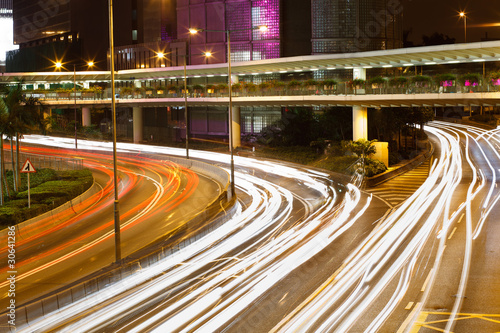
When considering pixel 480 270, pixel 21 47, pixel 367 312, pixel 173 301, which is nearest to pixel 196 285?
pixel 173 301

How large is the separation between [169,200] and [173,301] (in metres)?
19.3

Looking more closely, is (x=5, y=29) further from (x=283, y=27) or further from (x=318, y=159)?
(x=318, y=159)

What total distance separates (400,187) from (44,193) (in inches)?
866

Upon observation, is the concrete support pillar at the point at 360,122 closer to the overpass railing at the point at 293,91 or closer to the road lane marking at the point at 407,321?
the overpass railing at the point at 293,91

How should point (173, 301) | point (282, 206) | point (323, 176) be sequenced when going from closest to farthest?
point (173, 301), point (282, 206), point (323, 176)

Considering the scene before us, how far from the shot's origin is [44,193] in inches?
1309

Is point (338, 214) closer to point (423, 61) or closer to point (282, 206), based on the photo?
point (282, 206)

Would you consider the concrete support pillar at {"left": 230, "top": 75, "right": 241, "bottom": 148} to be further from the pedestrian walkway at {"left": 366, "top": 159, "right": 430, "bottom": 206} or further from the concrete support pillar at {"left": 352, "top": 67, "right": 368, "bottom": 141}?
the pedestrian walkway at {"left": 366, "top": 159, "right": 430, "bottom": 206}

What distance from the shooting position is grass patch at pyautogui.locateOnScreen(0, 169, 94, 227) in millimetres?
28458

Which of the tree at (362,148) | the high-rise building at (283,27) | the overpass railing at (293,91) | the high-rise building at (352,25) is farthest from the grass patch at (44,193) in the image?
the high-rise building at (352,25)

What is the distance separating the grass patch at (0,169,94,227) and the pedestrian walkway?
59.5 ft

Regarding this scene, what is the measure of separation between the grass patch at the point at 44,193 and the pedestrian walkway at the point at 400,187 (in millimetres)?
18142

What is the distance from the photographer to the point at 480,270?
61.0 feet

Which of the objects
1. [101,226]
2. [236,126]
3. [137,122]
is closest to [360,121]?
[236,126]
